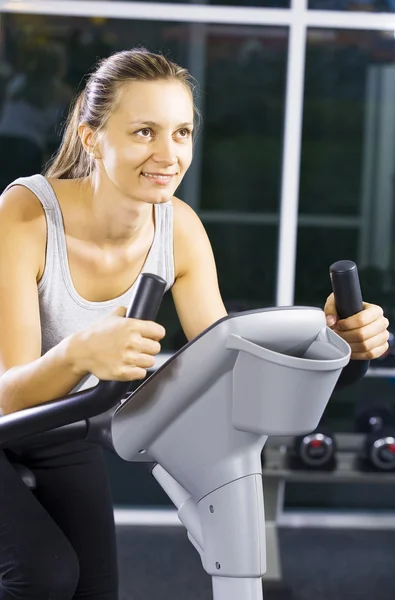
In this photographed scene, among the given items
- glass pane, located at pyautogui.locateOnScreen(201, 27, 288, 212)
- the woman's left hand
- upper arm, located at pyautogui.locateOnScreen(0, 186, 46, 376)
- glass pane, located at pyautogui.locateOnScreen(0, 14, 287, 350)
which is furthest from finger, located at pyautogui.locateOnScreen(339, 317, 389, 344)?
glass pane, located at pyautogui.locateOnScreen(201, 27, 288, 212)

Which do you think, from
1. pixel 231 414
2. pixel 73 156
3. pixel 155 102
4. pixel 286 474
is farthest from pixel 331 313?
pixel 286 474

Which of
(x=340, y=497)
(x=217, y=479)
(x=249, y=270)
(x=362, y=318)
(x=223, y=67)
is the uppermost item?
(x=223, y=67)

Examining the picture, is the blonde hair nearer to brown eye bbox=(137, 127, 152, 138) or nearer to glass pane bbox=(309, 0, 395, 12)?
brown eye bbox=(137, 127, 152, 138)

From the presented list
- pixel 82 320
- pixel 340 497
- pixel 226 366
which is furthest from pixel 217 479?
pixel 340 497

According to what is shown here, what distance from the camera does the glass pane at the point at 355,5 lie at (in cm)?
372

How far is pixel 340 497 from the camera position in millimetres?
3809

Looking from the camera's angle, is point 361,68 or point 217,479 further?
point 361,68

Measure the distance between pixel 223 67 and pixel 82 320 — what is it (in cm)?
255

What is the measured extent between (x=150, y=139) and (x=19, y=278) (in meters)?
0.28

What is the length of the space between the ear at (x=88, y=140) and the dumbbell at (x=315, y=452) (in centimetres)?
185

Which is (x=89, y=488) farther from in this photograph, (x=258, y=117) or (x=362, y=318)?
(x=258, y=117)

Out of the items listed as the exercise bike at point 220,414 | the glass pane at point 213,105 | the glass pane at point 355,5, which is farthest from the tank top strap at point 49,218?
the glass pane at point 355,5

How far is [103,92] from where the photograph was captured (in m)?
1.43

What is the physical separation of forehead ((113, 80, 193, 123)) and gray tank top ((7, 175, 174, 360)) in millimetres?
210
